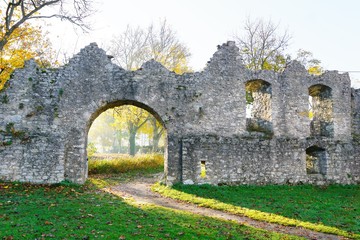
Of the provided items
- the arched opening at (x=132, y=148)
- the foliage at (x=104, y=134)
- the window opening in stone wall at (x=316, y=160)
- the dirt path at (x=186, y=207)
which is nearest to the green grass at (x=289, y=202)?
the dirt path at (x=186, y=207)

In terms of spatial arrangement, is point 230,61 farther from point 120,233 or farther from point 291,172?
point 120,233

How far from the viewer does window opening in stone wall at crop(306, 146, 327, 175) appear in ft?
A: 57.5

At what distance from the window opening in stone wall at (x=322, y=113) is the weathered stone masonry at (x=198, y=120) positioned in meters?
0.06

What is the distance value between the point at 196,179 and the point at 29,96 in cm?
845

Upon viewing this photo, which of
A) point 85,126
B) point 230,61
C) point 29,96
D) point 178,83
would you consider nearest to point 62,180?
point 85,126

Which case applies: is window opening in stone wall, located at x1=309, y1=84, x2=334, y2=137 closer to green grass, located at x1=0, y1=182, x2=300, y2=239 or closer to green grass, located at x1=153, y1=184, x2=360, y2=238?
green grass, located at x1=153, y1=184, x2=360, y2=238

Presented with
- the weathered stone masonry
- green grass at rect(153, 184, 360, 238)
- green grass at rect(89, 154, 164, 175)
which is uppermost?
the weathered stone masonry

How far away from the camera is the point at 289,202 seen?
41.7 ft

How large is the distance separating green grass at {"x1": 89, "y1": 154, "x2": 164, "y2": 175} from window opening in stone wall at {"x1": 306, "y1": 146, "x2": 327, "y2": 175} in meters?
10.6

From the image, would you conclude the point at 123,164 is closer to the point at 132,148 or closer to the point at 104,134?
the point at 132,148

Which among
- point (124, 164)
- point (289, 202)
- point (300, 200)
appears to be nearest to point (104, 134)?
point (124, 164)

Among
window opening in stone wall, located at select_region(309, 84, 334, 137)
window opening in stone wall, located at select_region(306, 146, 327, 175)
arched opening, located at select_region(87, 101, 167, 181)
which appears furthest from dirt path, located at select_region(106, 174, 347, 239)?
window opening in stone wall, located at select_region(309, 84, 334, 137)

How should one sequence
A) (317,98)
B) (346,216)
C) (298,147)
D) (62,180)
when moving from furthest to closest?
(317,98) → (298,147) → (62,180) → (346,216)

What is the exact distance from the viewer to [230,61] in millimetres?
16531
